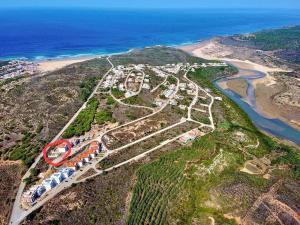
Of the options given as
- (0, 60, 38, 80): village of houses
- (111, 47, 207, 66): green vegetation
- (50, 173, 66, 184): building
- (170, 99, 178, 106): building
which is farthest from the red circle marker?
(111, 47, 207, 66): green vegetation

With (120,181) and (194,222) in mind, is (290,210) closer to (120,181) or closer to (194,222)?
(194,222)

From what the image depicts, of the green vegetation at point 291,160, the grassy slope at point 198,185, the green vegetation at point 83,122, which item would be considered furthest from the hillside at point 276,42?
the green vegetation at point 83,122

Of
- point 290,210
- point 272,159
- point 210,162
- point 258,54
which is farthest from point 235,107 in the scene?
point 258,54

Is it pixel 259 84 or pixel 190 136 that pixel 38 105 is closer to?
pixel 190 136

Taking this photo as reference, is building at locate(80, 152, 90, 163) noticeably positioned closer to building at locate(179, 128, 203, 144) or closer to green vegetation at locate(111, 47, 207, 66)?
building at locate(179, 128, 203, 144)

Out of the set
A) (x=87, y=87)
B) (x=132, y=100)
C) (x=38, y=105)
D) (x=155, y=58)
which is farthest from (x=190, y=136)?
(x=155, y=58)

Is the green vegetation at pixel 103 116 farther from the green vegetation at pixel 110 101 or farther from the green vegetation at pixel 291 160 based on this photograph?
the green vegetation at pixel 291 160
